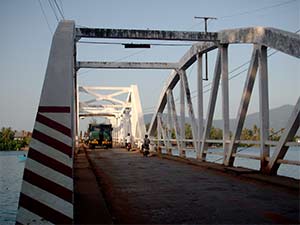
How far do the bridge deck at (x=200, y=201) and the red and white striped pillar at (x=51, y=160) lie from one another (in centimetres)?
103

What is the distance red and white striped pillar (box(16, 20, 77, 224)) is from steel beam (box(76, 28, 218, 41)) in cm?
680

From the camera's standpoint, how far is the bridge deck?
18.1ft

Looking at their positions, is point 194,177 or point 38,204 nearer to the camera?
point 38,204

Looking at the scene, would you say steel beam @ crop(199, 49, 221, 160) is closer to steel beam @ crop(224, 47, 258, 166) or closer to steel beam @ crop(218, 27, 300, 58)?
steel beam @ crop(218, 27, 300, 58)

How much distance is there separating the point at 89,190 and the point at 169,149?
49.6 ft

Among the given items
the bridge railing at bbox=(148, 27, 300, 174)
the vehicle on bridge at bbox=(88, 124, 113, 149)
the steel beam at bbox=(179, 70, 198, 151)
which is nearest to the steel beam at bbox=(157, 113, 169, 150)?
the bridge railing at bbox=(148, 27, 300, 174)

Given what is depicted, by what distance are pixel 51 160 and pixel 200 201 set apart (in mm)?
2759

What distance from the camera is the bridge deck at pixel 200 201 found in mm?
5509

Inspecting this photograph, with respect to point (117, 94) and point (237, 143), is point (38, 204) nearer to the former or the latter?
point (237, 143)

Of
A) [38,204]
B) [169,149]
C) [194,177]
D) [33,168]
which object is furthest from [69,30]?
[169,149]

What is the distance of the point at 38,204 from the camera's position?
4.82 meters

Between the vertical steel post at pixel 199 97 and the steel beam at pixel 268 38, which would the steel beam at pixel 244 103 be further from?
the vertical steel post at pixel 199 97

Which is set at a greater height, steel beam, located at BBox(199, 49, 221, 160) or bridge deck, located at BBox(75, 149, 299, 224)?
steel beam, located at BBox(199, 49, 221, 160)

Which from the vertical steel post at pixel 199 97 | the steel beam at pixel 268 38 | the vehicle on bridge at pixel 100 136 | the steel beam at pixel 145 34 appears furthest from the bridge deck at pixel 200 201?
the vehicle on bridge at pixel 100 136
